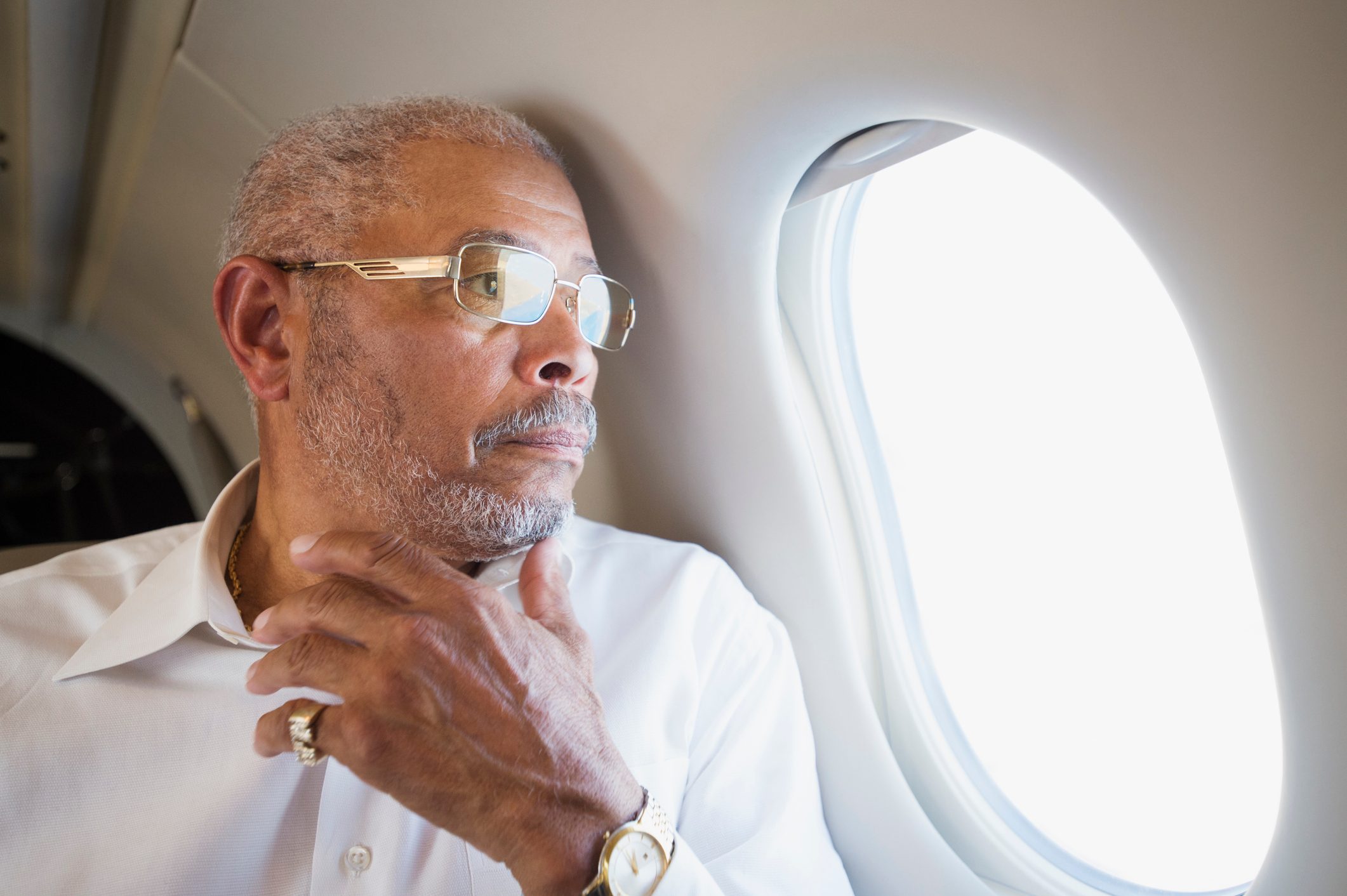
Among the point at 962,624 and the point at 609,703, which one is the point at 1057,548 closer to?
the point at 962,624

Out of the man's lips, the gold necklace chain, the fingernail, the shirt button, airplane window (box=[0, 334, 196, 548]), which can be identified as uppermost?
the man's lips

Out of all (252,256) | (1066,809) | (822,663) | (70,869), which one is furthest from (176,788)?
(1066,809)

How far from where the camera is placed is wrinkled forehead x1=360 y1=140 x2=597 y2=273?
158 centimetres

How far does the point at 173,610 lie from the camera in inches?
56.7

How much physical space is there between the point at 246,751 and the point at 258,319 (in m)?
0.82

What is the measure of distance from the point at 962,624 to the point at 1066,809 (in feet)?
1.23

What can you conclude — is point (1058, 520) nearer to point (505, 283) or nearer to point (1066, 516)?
point (1066, 516)

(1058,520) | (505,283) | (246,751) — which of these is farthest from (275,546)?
(1058,520)

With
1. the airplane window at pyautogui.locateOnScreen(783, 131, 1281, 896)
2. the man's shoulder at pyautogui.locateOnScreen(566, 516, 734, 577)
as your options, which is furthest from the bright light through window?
the man's shoulder at pyautogui.locateOnScreen(566, 516, 734, 577)

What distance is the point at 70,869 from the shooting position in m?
1.27

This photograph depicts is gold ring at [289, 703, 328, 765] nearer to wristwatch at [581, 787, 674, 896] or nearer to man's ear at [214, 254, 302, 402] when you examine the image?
wristwatch at [581, 787, 674, 896]

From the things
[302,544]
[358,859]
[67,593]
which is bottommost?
[358,859]

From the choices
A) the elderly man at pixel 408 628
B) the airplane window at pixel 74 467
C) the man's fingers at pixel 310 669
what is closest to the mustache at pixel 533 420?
the elderly man at pixel 408 628

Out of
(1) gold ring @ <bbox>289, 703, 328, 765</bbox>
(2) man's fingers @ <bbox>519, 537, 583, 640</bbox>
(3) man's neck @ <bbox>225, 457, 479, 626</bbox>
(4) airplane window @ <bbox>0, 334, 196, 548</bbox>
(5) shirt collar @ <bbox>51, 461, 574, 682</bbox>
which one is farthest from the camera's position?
(4) airplane window @ <bbox>0, 334, 196, 548</bbox>
